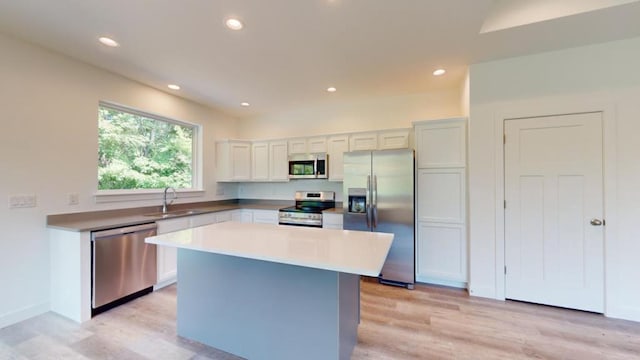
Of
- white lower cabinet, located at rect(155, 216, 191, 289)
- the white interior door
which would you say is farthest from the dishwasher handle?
the white interior door

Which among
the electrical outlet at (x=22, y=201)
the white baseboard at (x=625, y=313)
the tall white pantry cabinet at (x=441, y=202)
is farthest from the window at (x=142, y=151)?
the white baseboard at (x=625, y=313)

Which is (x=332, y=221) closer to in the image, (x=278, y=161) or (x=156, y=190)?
(x=278, y=161)

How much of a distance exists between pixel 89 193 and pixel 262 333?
2.69 meters

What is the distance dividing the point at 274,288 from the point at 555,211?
3012 millimetres

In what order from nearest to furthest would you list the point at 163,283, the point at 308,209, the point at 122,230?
the point at 122,230 → the point at 163,283 → the point at 308,209

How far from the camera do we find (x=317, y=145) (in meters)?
4.41

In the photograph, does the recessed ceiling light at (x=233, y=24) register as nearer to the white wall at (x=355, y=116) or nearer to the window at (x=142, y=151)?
the window at (x=142, y=151)

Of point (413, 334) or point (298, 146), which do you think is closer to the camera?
point (413, 334)

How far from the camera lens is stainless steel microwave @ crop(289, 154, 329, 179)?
4.25 m

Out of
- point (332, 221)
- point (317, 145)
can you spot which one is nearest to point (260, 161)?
point (317, 145)

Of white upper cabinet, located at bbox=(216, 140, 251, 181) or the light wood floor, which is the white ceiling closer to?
white upper cabinet, located at bbox=(216, 140, 251, 181)

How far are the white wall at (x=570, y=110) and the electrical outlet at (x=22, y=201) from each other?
4.67m

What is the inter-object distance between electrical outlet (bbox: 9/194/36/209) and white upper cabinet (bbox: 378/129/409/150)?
4.11 m

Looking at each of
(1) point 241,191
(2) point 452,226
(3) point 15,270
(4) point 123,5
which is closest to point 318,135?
(1) point 241,191
